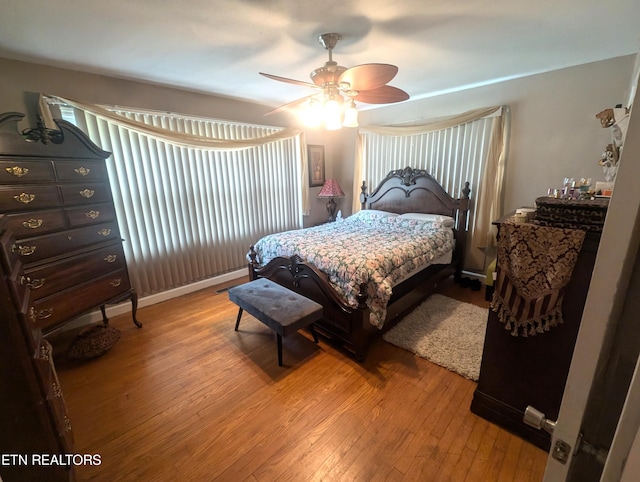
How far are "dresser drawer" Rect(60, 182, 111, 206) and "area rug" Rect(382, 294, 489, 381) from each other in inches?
109

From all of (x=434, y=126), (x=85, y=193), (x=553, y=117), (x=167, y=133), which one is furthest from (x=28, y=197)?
(x=553, y=117)

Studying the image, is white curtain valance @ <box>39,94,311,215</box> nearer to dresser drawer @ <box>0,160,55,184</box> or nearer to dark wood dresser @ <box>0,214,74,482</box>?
dresser drawer @ <box>0,160,55,184</box>

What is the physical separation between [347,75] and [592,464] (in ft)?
6.32

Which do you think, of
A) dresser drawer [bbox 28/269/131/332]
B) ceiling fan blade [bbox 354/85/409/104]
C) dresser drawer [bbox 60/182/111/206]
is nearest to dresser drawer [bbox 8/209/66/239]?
dresser drawer [bbox 60/182/111/206]

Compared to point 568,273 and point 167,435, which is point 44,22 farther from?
point 568,273

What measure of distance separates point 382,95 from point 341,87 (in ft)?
1.36

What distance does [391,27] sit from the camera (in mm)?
1830

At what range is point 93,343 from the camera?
7.34ft

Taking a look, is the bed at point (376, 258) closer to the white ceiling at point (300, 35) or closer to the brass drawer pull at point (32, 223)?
the white ceiling at point (300, 35)

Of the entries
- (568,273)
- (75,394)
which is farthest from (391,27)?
(75,394)

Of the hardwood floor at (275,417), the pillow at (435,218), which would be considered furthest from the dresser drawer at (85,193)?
the pillow at (435,218)

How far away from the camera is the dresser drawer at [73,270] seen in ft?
6.29

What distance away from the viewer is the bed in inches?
85.4

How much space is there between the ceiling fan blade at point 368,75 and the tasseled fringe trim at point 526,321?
144 centimetres
